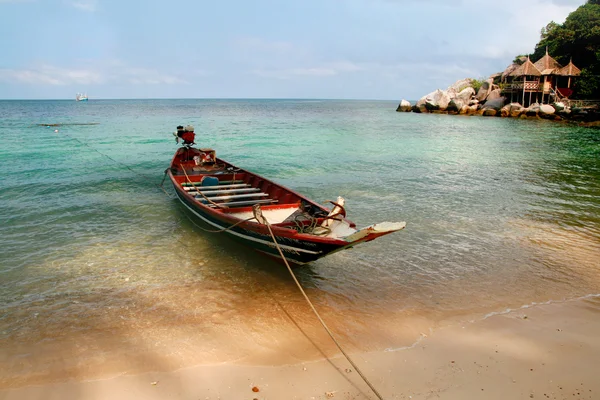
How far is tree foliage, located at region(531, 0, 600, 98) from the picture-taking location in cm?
4516

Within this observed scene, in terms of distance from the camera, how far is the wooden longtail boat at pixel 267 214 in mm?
6676

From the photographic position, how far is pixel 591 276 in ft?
25.8

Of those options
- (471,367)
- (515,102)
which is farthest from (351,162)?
(515,102)

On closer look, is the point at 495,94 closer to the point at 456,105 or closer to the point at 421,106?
the point at 456,105

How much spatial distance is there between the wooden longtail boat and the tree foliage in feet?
160

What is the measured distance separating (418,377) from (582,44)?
59239 mm

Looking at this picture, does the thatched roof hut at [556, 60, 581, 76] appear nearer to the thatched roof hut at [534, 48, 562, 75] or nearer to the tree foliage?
the tree foliage

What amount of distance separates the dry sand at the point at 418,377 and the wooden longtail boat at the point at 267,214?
1.88 m

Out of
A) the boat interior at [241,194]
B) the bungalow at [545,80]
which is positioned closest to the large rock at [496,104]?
the bungalow at [545,80]

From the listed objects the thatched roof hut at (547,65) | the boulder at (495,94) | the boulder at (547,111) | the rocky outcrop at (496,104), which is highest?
the thatched roof hut at (547,65)

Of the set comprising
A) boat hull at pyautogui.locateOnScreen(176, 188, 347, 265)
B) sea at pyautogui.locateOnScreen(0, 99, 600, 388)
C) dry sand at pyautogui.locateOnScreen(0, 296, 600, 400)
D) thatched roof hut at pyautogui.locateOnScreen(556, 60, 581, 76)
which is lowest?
dry sand at pyautogui.locateOnScreen(0, 296, 600, 400)

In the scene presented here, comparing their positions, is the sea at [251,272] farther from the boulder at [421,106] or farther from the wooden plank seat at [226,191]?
the boulder at [421,106]

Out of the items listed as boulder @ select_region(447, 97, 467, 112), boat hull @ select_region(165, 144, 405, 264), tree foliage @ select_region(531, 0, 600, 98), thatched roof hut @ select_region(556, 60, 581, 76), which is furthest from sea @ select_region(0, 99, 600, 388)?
boulder @ select_region(447, 97, 467, 112)

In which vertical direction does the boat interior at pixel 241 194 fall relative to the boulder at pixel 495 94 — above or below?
below
